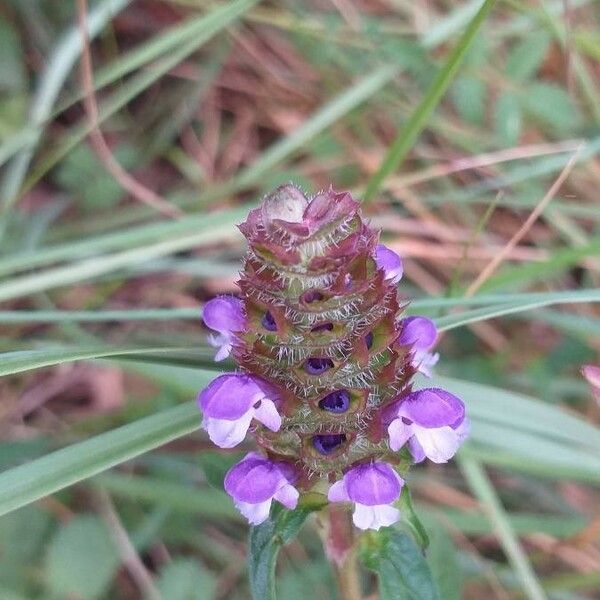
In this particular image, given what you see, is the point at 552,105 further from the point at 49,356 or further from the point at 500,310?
the point at 49,356

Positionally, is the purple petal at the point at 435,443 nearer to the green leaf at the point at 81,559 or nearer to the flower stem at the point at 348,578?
the flower stem at the point at 348,578

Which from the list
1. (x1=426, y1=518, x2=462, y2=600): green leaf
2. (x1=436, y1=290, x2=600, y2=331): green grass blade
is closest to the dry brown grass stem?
(x1=436, y1=290, x2=600, y2=331): green grass blade

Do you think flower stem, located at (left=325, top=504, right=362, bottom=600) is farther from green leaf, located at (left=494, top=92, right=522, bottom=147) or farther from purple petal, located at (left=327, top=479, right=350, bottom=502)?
green leaf, located at (left=494, top=92, right=522, bottom=147)

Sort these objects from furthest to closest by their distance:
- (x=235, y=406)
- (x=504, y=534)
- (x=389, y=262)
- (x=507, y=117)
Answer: (x=507, y=117), (x=504, y=534), (x=389, y=262), (x=235, y=406)

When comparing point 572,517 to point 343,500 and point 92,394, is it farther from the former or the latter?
point 92,394

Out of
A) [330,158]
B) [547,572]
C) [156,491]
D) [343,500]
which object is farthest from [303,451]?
[330,158]

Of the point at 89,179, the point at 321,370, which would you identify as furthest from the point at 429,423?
the point at 89,179
